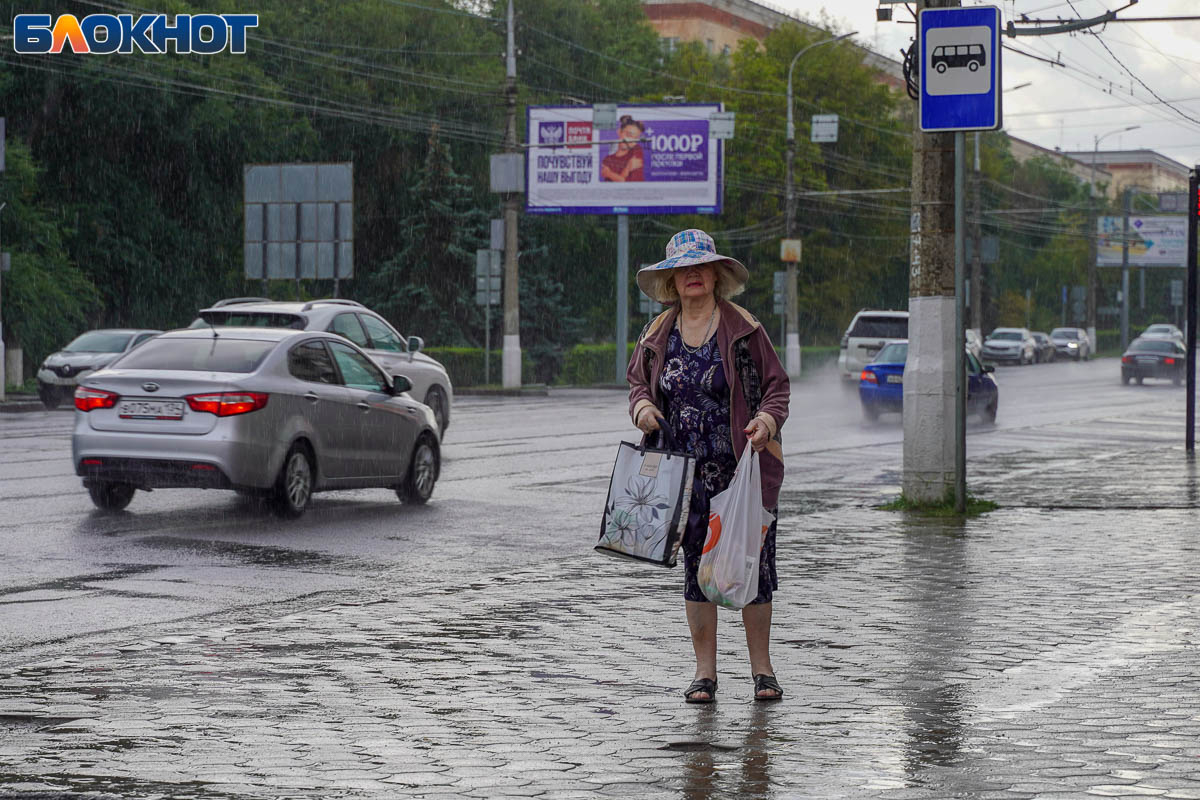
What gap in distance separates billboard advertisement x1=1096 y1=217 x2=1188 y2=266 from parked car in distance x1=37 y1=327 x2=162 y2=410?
75.7 metres

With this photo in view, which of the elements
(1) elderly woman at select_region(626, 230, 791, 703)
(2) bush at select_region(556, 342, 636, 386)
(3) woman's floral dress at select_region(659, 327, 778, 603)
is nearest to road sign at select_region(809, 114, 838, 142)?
(2) bush at select_region(556, 342, 636, 386)

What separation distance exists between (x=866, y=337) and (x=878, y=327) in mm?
499

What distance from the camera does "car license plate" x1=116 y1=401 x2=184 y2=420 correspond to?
13531 mm

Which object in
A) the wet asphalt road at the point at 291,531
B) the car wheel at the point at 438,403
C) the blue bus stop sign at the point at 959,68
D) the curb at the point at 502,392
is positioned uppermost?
the blue bus stop sign at the point at 959,68

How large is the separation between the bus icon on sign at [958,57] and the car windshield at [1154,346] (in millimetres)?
39086

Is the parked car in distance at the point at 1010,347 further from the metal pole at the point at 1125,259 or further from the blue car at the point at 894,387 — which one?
the blue car at the point at 894,387

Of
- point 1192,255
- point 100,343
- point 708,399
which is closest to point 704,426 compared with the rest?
point 708,399

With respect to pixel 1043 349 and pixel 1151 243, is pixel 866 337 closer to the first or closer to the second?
pixel 1043 349

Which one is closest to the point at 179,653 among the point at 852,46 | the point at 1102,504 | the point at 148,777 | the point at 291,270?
the point at 148,777

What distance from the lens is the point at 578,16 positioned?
79.2 m

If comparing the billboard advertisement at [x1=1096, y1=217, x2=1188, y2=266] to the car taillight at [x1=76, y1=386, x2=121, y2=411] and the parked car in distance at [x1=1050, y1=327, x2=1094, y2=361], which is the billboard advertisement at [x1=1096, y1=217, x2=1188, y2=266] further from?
the car taillight at [x1=76, y1=386, x2=121, y2=411]

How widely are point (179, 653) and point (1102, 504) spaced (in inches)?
371

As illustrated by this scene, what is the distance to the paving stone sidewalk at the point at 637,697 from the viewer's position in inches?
218

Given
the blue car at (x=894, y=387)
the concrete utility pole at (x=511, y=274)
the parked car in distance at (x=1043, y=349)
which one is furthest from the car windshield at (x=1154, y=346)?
the parked car in distance at (x=1043, y=349)
